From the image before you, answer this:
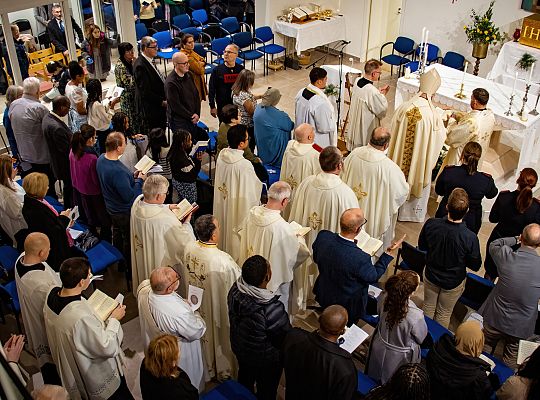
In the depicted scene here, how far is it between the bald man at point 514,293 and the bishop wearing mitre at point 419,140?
259 centimetres

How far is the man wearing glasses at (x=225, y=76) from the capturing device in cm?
894

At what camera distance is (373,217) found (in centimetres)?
680

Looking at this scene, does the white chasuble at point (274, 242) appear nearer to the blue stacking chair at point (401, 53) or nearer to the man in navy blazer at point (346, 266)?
the man in navy blazer at point (346, 266)

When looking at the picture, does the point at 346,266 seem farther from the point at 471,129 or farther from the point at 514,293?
the point at 471,129

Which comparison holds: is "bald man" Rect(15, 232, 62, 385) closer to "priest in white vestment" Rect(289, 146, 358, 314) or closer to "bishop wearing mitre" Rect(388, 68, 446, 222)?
"priest in white vestment" Rect(289, 146, 358, 314)

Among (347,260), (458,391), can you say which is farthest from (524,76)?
(458,391)

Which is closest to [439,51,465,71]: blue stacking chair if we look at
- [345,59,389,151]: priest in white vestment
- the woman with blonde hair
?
[345,59,389,151]: priest in white vestment

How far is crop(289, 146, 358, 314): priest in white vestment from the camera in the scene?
597 centimetres

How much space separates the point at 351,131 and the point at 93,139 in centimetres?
382

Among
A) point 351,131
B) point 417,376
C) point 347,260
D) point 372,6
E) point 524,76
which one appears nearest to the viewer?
point 417,376

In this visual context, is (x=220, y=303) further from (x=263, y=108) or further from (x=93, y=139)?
(x=263, y=108)

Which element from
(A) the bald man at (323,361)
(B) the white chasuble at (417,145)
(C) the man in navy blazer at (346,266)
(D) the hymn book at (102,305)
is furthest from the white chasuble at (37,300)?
(B) the white chasuble at (417,145)

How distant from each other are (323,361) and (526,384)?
4.76 feet

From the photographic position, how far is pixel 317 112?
26.6 ft
